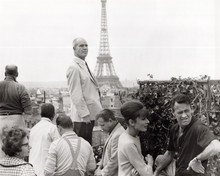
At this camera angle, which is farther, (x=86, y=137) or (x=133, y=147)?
(x=86, y=137)

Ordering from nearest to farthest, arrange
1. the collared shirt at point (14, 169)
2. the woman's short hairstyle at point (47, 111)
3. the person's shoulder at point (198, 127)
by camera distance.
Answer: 1. the collared shirt at point (14, 169)
2. the person's shoulder at point (198, 127)
3. the woman's short hairstyle at point (47, 111)

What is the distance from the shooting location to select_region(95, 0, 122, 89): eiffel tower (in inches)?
1497

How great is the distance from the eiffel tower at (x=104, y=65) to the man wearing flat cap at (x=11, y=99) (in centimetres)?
3088

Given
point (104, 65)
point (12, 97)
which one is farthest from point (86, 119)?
point (104, 65)

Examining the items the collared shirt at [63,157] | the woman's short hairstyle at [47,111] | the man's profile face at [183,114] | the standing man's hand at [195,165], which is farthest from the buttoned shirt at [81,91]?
the standing man's hand at [195,165]

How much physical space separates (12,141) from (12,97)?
271 centimetres

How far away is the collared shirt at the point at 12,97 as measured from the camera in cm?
560

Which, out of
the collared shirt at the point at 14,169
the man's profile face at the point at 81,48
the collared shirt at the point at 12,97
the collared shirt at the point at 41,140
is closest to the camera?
the collared shirt at the point at 14,169

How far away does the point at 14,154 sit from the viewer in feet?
9.84

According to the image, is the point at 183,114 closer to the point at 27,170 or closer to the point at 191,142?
the point at 191,142

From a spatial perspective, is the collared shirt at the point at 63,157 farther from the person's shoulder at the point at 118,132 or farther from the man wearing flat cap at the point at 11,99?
the man wearing flat cap at the point at 11,99

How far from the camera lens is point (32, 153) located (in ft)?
17.3

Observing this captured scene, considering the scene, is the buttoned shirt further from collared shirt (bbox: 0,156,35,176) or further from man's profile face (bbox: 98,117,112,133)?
collared shirt (bbox: 0,156,35,176)

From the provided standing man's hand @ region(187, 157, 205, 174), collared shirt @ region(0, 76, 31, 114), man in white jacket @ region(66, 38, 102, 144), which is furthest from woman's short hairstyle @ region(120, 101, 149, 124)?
collared shirt @ region(0, 76, 31, 114)
